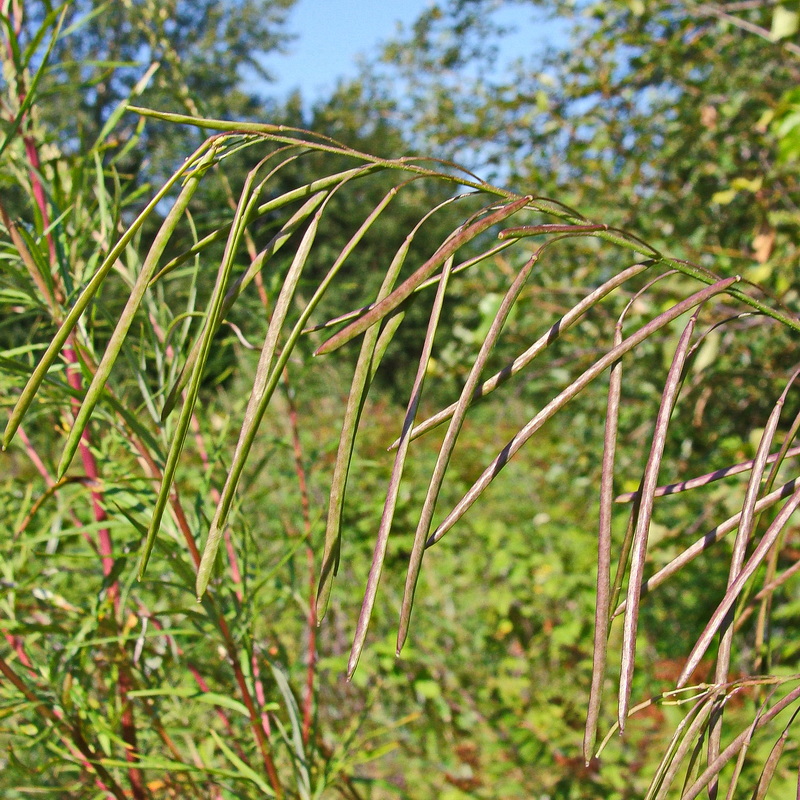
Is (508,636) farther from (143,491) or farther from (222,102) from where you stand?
(222,102)

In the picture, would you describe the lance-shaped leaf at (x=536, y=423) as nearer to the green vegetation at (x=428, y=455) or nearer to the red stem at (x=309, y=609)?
the green vegetation at (x=428, y=455)

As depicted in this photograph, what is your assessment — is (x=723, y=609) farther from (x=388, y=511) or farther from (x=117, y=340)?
(x=117, y=340)

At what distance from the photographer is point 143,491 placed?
2.39 ft

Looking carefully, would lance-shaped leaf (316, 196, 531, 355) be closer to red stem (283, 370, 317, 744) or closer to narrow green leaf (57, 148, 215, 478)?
narrow green leaf (57, 148, 215, 478)

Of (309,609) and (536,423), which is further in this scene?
(309,609)

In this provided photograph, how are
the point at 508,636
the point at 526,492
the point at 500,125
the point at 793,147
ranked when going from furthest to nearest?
the point at 526,492
the point at 500,125
the point at 508,636
the point at 793,147

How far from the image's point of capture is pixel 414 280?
0.33 m

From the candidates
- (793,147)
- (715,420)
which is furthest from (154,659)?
(715,420)

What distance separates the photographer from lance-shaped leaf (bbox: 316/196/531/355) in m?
0.30

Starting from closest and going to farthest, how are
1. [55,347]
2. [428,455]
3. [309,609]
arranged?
[55,347] < [309,609] < [428,455]

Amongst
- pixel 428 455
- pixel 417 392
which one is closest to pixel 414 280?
pixel 417 392

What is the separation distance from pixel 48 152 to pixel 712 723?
3.02 ft

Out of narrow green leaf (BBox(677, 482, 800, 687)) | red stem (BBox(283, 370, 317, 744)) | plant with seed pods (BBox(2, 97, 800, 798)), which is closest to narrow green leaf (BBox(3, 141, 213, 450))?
plant with seed pods (BBox(2, 97, 800, 798))

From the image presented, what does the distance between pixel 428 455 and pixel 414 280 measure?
2604 millimetres
